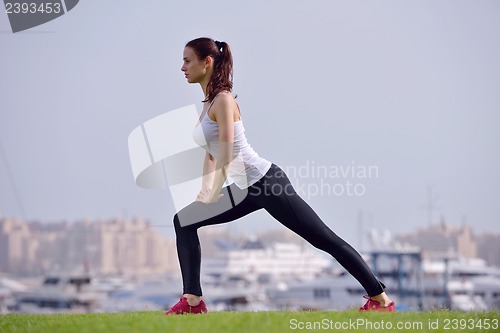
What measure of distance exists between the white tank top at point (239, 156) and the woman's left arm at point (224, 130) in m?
0.09

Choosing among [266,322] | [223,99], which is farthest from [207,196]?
[266,322]

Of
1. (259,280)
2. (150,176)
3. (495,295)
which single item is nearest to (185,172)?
(150,176)

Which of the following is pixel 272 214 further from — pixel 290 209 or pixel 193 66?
pixel 193 66

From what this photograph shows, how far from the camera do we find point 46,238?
143 metres

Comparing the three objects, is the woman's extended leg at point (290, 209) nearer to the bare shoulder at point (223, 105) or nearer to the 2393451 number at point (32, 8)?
the bare shoulder at point (223, 105)

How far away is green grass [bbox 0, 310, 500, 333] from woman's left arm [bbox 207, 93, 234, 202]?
41.2 inches

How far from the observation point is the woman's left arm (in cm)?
662

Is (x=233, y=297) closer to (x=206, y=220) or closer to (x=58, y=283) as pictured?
(x=58, y=283)

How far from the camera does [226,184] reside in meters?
6.92

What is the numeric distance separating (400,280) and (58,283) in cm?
3431

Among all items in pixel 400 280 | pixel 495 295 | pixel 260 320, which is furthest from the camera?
pixel 495 295

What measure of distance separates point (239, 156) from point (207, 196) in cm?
37

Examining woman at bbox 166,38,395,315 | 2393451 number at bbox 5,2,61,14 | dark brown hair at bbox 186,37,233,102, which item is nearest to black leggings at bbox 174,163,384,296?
woman at bbox 166,38,395,315

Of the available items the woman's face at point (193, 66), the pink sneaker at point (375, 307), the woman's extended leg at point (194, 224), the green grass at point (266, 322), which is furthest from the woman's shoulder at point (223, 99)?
the pink sneaker at point (375, 307)
